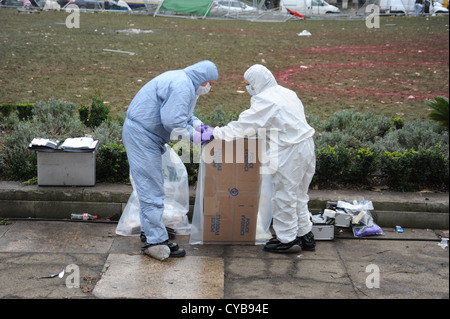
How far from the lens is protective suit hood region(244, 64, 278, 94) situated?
463 cm

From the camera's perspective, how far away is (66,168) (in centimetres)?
541

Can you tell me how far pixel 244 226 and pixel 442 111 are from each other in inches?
90.5

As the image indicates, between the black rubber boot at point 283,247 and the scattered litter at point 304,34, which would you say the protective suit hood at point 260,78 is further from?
the scattered litter at point 304,34

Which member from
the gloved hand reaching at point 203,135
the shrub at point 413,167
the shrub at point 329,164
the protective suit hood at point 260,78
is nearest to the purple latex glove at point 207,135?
the gloved hand reaching at point 203,135

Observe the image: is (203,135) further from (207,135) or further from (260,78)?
(260,78)

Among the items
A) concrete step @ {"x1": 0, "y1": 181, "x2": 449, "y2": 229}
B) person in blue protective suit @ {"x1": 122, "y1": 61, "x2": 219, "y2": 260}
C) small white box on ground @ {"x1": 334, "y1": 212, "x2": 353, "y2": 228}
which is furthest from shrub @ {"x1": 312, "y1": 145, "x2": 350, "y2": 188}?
person in blue protective suit @ {"x1": 122, "y1": 61, "x2": 219, "y2": 260}

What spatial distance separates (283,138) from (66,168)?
216 centimetres

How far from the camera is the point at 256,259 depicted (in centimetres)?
470

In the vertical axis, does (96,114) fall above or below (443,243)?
above

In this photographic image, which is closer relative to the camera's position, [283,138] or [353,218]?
[283,138]

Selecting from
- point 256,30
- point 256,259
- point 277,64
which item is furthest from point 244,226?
point 256,30

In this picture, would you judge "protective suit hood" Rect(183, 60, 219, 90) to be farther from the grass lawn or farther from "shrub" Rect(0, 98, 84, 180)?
the grass lawn

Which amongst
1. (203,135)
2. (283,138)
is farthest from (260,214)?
(203,135)

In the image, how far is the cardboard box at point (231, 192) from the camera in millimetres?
4762
